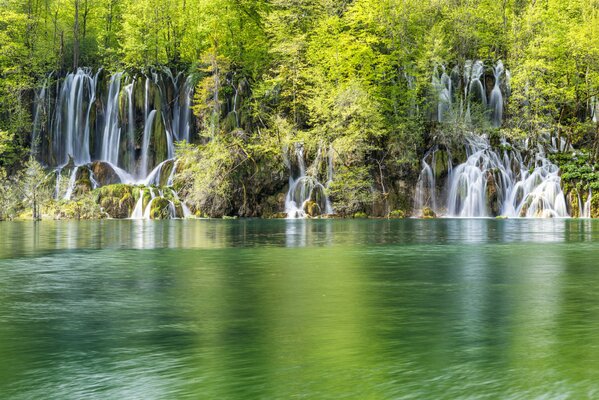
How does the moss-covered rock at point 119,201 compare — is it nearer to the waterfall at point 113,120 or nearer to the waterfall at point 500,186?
the waterfall at point 113,120

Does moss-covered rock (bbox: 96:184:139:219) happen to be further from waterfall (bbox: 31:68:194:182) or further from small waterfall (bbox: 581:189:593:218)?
small waterfall (bbox: 581:189:593:218)

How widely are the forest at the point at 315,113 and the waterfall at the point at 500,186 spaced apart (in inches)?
5.1

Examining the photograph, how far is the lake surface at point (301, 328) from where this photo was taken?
621 centimetres

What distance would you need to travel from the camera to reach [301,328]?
8.76 m

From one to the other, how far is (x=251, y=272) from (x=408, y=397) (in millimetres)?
9753

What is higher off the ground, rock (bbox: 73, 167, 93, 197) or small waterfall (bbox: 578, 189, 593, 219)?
rock (bbox: 73, 167, 93, 197)

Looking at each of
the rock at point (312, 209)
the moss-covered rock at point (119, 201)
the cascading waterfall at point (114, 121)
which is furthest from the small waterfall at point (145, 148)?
the rock at point (312, 209)

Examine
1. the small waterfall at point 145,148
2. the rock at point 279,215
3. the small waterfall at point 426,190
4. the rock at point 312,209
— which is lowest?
the rock at point 279,215

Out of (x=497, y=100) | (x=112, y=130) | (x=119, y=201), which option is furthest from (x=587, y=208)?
(x=112, y=130)

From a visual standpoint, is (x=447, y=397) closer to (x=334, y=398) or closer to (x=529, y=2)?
(x=334, y=398)

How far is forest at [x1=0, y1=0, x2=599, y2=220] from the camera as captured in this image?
50094mm

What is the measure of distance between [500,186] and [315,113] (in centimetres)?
1456

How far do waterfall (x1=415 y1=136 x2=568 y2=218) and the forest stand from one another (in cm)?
13

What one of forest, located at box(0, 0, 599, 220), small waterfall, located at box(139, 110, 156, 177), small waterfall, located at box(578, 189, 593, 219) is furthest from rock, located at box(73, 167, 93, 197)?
small waterfall, located at box(578, 189, 593, 219)
